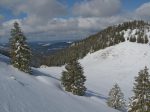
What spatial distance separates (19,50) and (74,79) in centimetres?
1122

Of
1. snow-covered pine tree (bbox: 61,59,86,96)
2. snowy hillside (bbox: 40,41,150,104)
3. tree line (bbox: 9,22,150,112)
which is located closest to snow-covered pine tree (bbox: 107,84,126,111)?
tree line (bbox: 9,22,150,112)

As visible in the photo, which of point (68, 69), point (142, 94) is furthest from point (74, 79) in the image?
point (142, 94)

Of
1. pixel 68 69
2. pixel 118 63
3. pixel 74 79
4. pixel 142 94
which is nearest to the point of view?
pixel 142 94

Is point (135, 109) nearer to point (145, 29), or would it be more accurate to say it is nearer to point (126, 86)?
point (126, 86)

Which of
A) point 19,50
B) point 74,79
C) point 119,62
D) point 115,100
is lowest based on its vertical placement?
point 115,100

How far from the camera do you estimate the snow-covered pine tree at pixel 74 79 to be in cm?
4938

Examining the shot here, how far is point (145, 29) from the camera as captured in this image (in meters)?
196

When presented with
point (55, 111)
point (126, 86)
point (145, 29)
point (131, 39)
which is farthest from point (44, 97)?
point (145, 29)

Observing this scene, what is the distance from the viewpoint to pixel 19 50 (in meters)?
52.2

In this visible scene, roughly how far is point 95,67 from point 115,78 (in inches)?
1320

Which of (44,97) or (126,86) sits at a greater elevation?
(44,97)

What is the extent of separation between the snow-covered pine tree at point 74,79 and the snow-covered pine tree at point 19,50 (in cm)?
753

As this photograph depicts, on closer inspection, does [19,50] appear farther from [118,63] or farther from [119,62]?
[119,62]

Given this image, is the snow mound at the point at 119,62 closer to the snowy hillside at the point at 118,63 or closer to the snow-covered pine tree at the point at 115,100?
the snowy hillside at the point at 118,63
